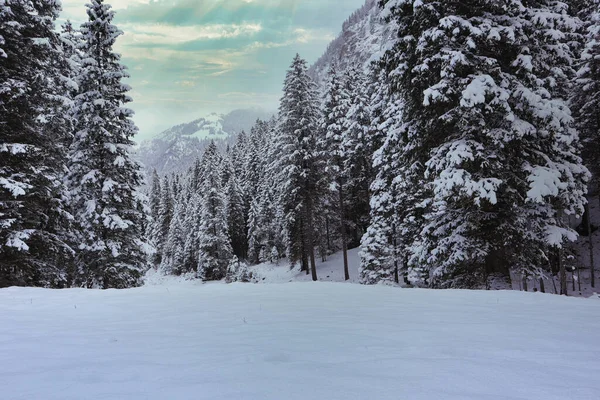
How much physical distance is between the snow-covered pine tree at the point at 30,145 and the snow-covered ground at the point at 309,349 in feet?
16.5

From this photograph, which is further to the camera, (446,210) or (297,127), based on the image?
(297,127)

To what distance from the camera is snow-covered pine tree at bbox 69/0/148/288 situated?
14.0 m

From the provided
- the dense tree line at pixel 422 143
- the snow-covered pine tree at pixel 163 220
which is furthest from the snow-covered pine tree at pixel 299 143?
the snow-covered pine tree at pixel 163 220

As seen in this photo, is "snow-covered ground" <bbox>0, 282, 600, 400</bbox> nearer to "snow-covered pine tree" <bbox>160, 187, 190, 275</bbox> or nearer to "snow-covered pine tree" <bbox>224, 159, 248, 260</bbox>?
"snow-covered pine tree" <bbox>224, 159, 248, 260</bbox>

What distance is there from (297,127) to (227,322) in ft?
65.7

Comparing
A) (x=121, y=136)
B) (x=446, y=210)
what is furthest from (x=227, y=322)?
(x=121, y=136)

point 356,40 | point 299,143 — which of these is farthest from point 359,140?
point 356,40

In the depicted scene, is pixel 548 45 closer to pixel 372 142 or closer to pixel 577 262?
pixel 372 142

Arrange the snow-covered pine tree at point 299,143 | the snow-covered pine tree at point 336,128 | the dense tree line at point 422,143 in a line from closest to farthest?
the dense tree line at point 422,143
the snow-covered pine tree at point 299,143
the snow-covered pine tree at point 336,128

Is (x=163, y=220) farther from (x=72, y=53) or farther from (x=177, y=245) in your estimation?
(x=72, y=53)

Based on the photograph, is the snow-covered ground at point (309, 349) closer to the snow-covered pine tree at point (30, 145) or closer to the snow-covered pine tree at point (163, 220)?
the snow-covered pine tree at point (30, 145)

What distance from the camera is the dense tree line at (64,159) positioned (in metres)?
10.2

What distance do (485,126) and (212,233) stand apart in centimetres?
3335

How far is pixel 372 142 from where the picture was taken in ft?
81.5
